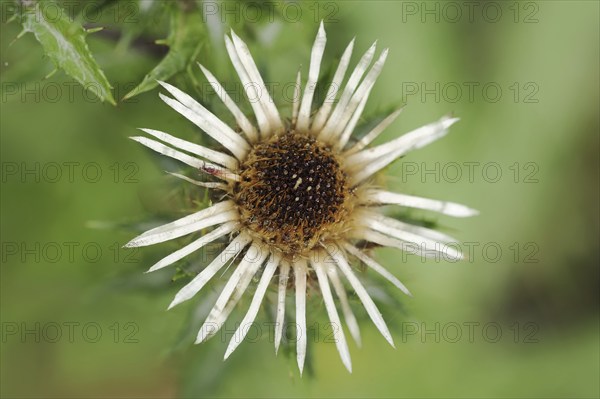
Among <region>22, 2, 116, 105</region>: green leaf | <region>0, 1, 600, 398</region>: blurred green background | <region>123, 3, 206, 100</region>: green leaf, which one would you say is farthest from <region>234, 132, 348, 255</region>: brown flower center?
<region>0, 1, 600, 398</region>: blurred green background

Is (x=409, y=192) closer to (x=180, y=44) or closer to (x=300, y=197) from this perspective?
(x=300, y=197)

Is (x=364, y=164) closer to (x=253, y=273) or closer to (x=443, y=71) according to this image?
(x=253, y=273)

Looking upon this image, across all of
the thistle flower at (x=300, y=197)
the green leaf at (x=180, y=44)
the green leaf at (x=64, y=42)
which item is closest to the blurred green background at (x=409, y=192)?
the green leaf at (x=180, y=44)

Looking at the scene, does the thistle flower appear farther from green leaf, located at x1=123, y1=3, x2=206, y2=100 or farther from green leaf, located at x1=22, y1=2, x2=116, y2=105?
green leaf, located at x1=22, y1=2, x2=116, y2=105

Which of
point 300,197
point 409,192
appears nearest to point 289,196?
point 300,197

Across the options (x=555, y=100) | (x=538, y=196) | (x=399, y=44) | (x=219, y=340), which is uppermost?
(x=399, y=44)

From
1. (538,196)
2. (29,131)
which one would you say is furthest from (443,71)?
(29,131)
